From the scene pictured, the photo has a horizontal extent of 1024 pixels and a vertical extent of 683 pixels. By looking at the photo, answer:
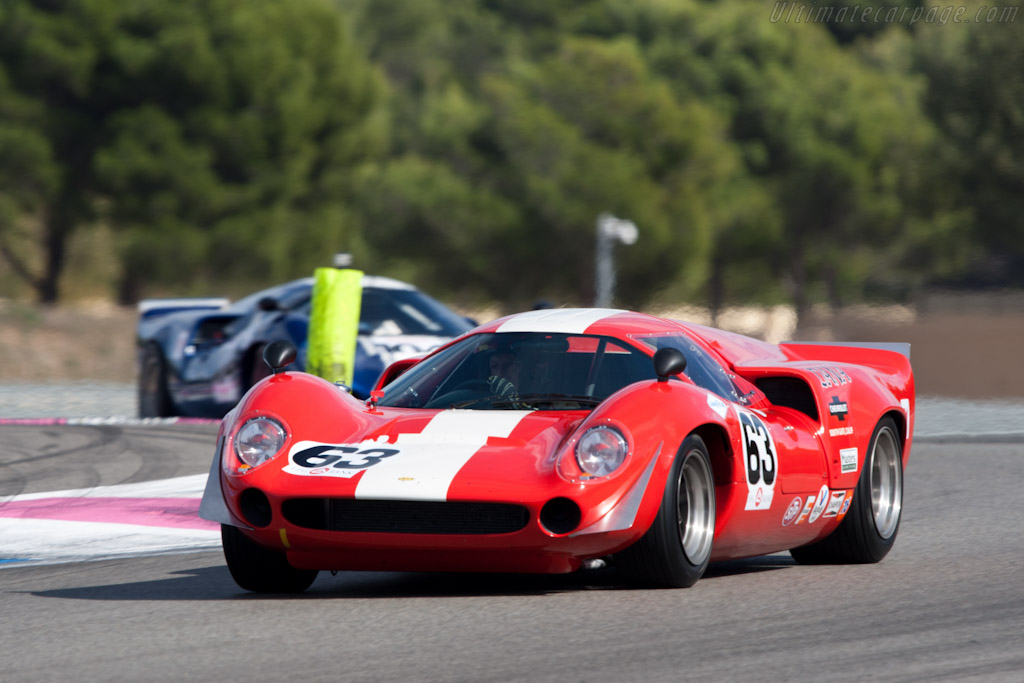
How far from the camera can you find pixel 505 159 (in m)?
34.2

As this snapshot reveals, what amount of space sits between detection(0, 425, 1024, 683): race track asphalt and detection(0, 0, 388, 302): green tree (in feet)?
79.6

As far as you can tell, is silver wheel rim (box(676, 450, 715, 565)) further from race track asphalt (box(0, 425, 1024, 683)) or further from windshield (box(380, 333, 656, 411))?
windshield (box(380, 333, 656, 411))

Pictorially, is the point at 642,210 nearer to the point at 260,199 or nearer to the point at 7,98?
the point at 260,199

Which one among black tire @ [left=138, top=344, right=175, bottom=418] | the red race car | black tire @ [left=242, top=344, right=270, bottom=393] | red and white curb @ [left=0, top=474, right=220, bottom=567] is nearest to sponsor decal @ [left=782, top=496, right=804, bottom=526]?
the red race car

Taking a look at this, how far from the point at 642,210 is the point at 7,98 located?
12.4 m

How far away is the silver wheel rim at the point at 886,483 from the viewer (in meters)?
6.59

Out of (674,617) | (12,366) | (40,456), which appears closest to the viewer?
(674,617)

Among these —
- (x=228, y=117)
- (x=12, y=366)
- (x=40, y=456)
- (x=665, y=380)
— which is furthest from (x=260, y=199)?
(x=665, y=380)

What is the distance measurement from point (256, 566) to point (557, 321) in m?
1.53

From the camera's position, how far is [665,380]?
549 centimetres

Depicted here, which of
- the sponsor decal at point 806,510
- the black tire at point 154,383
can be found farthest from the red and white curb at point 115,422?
the sponsor decal at point 806,510

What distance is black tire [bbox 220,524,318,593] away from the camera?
18.0 ft

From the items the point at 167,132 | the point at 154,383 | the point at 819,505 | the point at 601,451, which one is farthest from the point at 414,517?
the point at 167,132

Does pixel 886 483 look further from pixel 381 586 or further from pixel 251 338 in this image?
pixel 251 338
